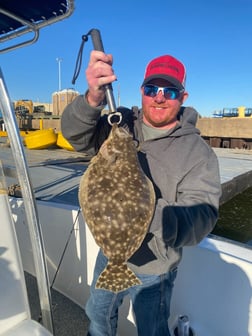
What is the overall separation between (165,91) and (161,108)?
111 mm

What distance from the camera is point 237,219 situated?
23.8 feet

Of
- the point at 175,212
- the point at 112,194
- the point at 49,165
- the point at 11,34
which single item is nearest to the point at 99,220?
the point at 112,194

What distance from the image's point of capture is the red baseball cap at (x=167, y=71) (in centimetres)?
182

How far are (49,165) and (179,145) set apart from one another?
24.1ft

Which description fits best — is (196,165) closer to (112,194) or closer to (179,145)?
(179,145)

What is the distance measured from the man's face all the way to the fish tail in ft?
3.19

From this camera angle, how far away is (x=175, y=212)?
149cm

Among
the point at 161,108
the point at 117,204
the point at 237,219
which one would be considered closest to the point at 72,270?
the point at 117,204

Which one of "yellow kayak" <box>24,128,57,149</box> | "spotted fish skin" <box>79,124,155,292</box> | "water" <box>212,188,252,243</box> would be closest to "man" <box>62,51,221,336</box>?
"spotted fish skin" <box>79,124,155,292</box>

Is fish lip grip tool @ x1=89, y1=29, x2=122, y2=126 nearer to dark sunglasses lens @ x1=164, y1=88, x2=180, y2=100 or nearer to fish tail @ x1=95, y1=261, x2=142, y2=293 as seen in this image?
dark sunglasses lens @ x1=164, y1=88, x2=180, y2=100

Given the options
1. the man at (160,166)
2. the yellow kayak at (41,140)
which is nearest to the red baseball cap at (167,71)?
the man at (160,166)

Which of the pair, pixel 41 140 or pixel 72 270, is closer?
pixel 72 270

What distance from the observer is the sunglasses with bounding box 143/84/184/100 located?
184 cm

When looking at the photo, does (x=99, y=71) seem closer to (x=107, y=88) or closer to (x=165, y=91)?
(x=107, y=88)
